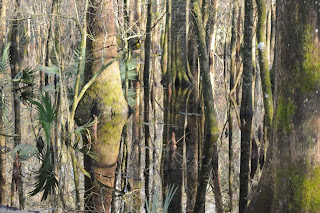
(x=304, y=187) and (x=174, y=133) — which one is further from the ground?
(x=174, y=133)

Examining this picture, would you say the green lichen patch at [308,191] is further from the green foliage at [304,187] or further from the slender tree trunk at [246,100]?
the slender tree trunk at [246,100]

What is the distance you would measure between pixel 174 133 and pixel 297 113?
5.74 meters

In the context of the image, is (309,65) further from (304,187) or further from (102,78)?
(102,78)

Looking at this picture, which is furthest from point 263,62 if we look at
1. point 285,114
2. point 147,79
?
point 147,79

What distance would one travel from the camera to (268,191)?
16.6 feet

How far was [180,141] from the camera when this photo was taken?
9766 mm

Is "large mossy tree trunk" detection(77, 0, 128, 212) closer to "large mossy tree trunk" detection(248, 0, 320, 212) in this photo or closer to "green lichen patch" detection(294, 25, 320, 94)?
"large mossy tree trunk" detection(248, 0, 320, 212)

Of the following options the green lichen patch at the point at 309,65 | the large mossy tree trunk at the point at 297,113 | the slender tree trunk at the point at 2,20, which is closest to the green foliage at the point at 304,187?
the large mossy tree trunk at the point at 297,113

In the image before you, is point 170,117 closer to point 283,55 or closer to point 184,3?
point 184,3

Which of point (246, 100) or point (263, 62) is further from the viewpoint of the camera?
point (246, 100)

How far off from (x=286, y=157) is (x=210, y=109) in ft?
16.5

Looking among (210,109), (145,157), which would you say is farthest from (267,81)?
(145,157)

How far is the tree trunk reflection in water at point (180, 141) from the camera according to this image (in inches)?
294

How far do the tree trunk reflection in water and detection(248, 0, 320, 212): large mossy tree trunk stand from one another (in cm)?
242
